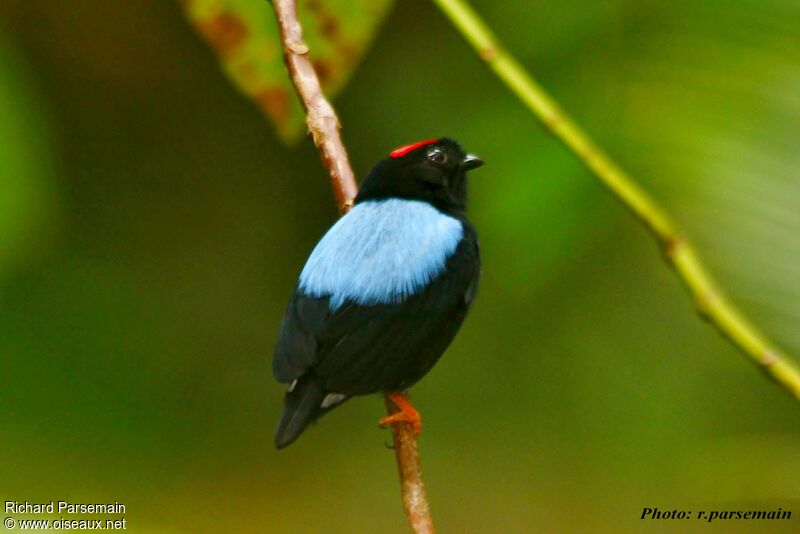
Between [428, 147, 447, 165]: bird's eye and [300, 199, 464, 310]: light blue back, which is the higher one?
[428, 147, 447, 165]: bird's eye

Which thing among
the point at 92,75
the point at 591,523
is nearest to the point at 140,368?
the point at 92,75

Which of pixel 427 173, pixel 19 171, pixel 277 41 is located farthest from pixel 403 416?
pixel 19 171

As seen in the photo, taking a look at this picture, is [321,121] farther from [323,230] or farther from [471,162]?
[323,230]

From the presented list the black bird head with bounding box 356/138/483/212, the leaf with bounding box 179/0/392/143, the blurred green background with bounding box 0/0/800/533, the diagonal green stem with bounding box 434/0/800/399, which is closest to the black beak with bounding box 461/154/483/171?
the black bird head with bounding box 356/138/483/212

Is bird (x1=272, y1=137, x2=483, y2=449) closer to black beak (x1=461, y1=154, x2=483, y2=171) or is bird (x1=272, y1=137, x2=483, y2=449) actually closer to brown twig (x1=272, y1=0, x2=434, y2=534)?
brown twig (x1=272, y1=0, x2=434, y2=534)

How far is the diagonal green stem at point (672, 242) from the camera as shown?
1.28m

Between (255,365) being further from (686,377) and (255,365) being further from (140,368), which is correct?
(686,377)

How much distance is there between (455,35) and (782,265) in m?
2.18

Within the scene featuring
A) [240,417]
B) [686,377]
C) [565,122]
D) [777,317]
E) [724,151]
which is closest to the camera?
[565,122]

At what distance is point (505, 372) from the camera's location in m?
3.77

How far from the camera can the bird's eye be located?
9.42 feet

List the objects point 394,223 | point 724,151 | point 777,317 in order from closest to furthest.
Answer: point 777,317, point 724,151, point 394,223

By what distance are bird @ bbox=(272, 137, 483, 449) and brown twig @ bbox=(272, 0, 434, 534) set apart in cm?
10

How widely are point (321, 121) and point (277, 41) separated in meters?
0.27
